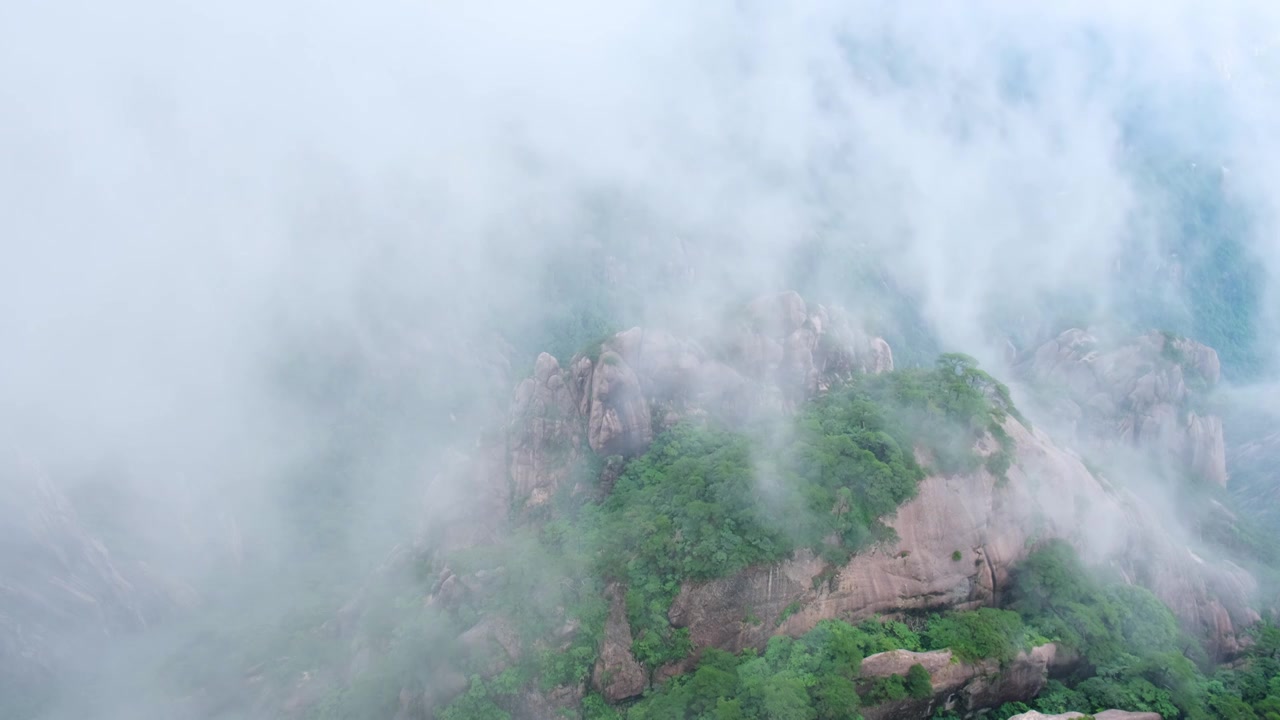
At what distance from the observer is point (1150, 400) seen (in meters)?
65.6

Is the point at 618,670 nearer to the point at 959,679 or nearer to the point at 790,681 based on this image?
the point at 790,681

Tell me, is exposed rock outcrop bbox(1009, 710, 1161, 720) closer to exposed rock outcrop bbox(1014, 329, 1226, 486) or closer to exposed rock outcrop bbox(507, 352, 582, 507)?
exposed rock outcrop bbox(507, 352, 582, 507)

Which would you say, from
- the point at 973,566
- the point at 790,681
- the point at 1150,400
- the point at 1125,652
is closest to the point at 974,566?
the point at 973,566

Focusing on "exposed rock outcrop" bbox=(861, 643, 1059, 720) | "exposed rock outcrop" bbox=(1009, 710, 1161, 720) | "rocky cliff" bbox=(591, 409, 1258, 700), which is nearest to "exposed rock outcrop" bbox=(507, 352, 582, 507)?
"rocky cliff" bbox=(591, 409, 1258, 700)

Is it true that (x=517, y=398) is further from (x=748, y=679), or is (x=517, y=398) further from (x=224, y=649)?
(x=224, y=649)

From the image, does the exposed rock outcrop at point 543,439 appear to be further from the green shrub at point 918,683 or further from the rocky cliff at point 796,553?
the green shrub at point 918,683

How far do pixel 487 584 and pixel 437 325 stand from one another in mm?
63393

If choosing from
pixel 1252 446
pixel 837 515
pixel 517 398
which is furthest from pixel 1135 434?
pixel 517 398

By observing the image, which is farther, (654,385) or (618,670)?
(654,385)

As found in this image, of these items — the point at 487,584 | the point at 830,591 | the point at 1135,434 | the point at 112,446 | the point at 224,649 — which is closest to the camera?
the point at 830,591

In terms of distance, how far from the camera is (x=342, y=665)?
4672 cm

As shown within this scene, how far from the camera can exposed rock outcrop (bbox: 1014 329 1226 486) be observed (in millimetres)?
64688

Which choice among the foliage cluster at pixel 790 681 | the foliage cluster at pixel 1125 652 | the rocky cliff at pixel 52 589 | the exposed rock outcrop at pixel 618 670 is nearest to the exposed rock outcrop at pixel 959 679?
the foliage cluster at pixel 790 681

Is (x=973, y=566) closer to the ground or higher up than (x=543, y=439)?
closer to the ground
